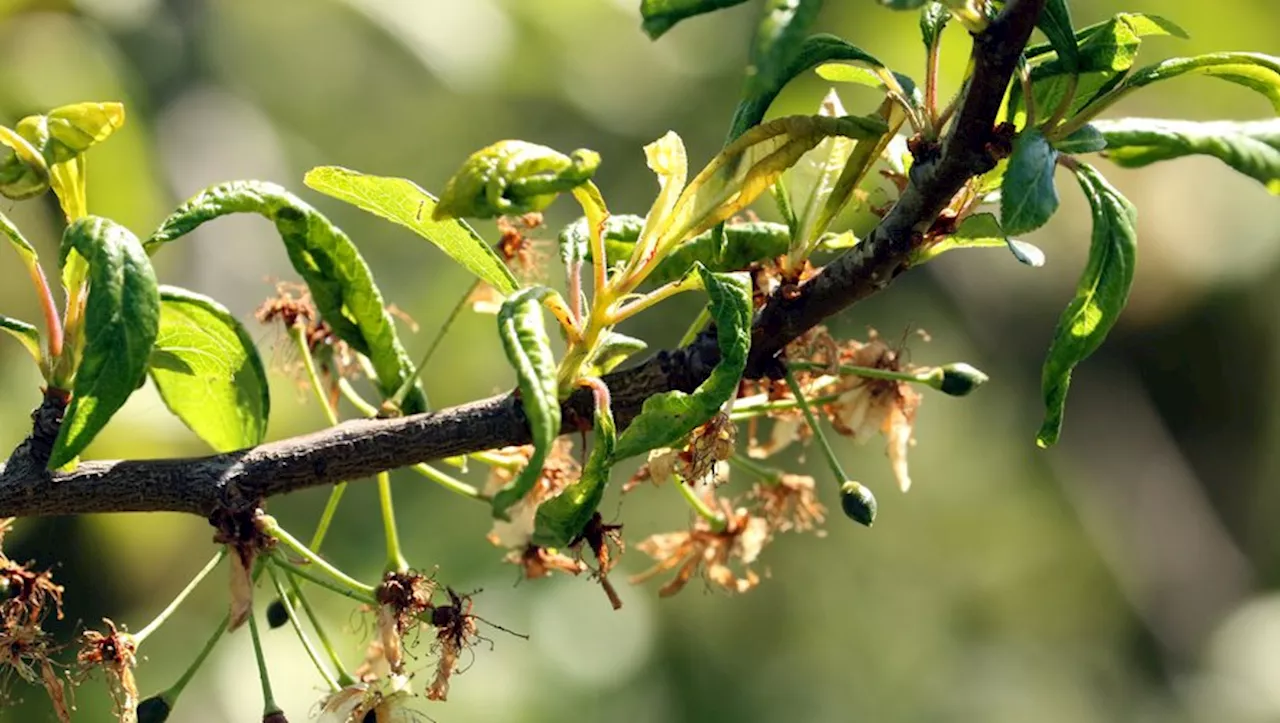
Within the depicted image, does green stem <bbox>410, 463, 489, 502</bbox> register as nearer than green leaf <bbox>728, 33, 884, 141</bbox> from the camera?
No

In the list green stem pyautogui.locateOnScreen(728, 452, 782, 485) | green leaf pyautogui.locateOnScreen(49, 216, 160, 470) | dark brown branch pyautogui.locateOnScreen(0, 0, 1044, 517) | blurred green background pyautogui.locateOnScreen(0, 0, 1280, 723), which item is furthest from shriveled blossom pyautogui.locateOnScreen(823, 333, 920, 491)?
blurred green background pyautogui.locateOnScreen(0, 0, 1280, 723)

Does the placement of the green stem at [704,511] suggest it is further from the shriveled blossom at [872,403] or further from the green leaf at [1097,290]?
the green leaf at [1097,290]

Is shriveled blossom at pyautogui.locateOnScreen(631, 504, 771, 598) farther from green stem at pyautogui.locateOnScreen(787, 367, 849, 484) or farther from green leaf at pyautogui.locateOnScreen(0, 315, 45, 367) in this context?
green leaf at pyautogui.locateOnScreen(0, 315, 45, 367)

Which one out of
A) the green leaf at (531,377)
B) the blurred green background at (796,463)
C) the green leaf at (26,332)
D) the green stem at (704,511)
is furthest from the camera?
the blurred green background at (796,463)

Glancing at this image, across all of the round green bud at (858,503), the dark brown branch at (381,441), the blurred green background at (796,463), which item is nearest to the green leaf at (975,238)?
the dark brown branch at (381,441)

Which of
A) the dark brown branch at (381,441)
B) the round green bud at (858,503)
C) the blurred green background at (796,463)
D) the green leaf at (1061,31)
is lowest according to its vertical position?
the blurred green background at (796,463)

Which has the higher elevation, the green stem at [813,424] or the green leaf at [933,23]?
the green leaf at [933,23]

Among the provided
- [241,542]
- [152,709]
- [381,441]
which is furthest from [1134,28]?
[152,709]
